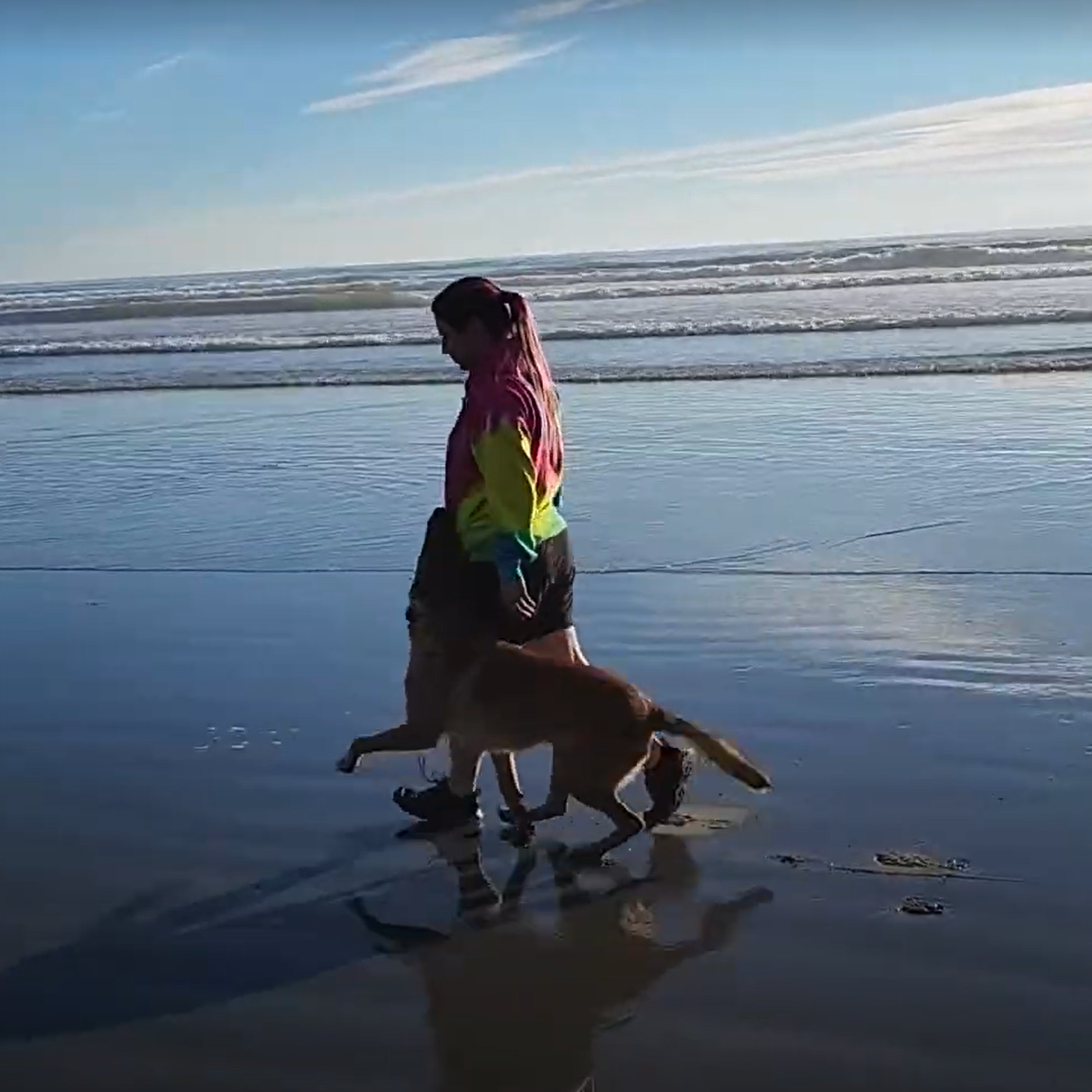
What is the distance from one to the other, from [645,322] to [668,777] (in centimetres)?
1634

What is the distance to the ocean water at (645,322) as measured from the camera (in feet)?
49.8

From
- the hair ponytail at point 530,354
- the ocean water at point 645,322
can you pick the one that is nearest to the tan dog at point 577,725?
the hair ponytail at point 530,354

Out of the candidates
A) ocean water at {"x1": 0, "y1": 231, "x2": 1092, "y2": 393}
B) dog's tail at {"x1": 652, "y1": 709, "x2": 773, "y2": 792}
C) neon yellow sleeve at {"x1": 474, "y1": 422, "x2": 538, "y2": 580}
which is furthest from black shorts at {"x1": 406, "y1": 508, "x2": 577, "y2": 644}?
ocean water at {"x1": 0, "y1": 231, "x2": 1092, "y2": 393}

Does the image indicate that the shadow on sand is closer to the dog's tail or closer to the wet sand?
the wet sand

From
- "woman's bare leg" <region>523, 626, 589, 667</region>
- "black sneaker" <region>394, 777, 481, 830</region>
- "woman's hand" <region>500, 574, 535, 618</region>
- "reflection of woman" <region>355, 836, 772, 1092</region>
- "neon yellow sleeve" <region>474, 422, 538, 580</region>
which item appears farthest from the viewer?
"black sneaker" <region>394, 777, 481, 830</region>

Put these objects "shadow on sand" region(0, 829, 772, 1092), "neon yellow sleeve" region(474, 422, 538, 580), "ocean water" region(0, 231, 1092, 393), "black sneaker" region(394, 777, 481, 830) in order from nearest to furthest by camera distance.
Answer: "shadow on sand" region(0, 829, 772, 1092)
"neon yellow sleeve" region(474, 422, 538, 580)
"black sneaker" region(394, 777, 481, 830)
"ocean water" region(0, 231, 1092, 393)

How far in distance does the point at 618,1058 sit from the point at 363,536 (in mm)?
5302

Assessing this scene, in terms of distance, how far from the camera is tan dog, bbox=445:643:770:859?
3879mm

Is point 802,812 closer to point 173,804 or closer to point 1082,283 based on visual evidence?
point 173,804

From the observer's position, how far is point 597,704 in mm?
3881

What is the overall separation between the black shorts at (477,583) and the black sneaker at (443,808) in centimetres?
57

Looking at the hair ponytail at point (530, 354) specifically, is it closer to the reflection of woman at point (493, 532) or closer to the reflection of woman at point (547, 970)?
the reflection of woman at point (493, 532)

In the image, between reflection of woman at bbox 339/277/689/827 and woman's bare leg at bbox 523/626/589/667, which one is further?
woman's bare leg at bbox 523/626/589/667

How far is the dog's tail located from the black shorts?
1.61 feet
